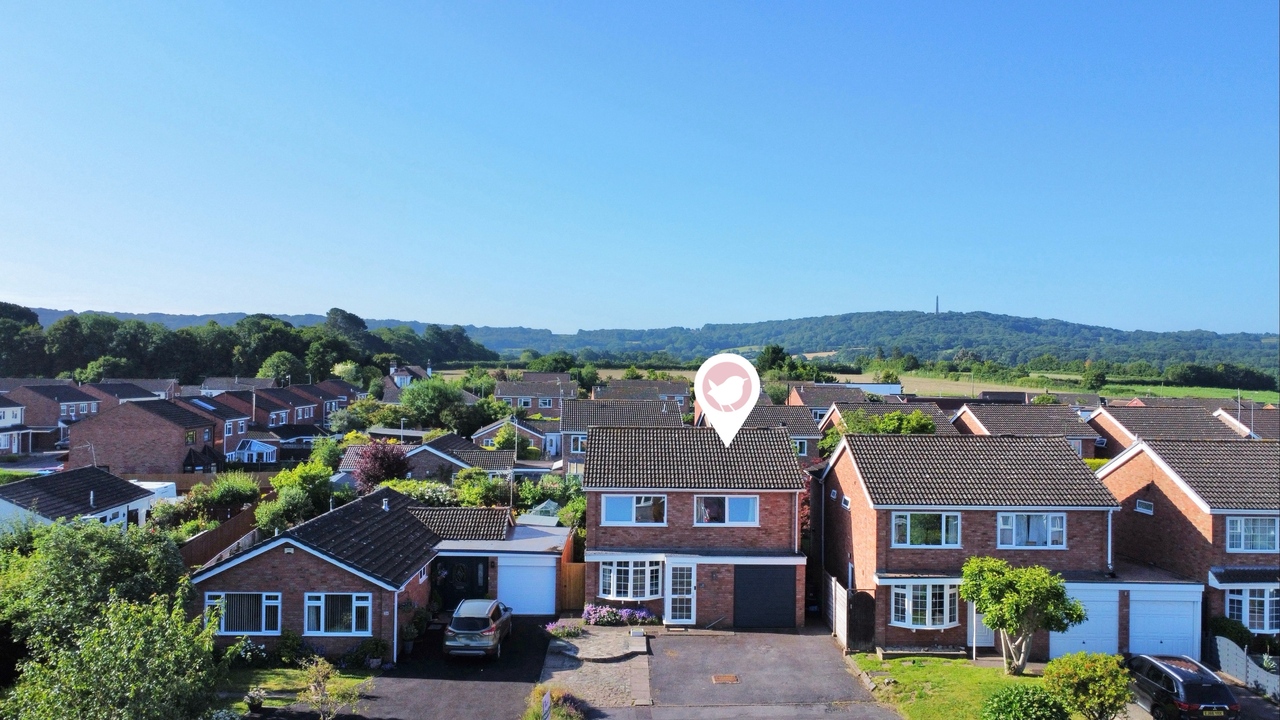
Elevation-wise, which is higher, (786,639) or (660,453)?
(660,453)

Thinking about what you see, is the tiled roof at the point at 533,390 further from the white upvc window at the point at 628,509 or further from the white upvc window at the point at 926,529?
the white upvc window at the point at 926,529

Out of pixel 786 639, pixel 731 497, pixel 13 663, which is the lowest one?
pixel 786 639

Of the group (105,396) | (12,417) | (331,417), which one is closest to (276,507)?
(331,417)

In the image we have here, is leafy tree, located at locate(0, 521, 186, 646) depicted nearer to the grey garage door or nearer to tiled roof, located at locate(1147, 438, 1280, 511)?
the grey garage door

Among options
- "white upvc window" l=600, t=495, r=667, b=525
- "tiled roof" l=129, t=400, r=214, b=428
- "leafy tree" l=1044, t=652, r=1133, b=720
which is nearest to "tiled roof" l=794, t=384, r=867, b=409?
"white upvc window" l=600, t=495, r=667, b=525

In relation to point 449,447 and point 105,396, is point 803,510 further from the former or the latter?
point 105,396

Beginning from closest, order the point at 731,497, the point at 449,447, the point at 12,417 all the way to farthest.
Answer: the point at 731,497
the point at 449,447
the point at 12,417

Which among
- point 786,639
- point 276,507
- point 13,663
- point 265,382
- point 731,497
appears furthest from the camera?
point 265,382

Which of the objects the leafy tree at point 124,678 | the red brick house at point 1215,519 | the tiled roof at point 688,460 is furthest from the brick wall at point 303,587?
the red brick house at point 1215,519

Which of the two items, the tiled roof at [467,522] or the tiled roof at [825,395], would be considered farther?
the tiled roof at [825,395]
